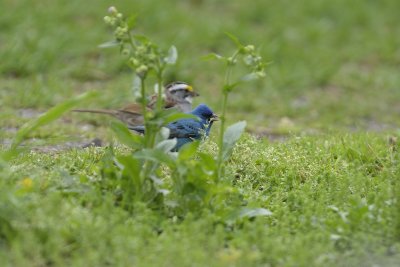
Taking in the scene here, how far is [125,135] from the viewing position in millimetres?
4863

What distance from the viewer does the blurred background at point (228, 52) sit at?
9.23m

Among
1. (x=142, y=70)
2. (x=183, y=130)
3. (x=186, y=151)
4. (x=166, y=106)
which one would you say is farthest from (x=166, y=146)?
(x=166, y=106)

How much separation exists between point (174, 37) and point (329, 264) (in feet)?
24.8

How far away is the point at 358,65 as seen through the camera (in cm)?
1216

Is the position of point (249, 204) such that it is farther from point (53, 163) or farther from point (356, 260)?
point (53, 163)

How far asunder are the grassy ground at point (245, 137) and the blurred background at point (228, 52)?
2 cm

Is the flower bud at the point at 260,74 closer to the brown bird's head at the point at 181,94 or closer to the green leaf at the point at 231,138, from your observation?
the green leaf at the point at 231,138

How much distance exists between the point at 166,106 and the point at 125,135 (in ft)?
9.11

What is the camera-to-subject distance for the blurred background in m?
9.23

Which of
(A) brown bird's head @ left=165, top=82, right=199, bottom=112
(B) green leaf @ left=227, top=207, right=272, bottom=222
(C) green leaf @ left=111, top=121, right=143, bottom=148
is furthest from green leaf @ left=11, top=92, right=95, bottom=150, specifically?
(A) brown bird's head @ left=165, top=82, right=199, bottom=112

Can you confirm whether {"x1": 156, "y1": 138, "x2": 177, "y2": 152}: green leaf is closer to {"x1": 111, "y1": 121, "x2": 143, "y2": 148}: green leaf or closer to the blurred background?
{"x1": 111, "y1": 121, "x2": 143, "y2": 148}: green leaf

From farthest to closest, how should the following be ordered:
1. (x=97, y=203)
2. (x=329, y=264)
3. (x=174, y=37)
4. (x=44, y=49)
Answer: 1. (x=174, y=37)
2. (x=44, y=49)
3. (x=97, y=203)
4. (x=329, y=264)

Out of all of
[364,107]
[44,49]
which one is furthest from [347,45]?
[44,49]

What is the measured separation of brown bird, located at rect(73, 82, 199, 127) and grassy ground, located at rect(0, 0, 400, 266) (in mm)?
322
